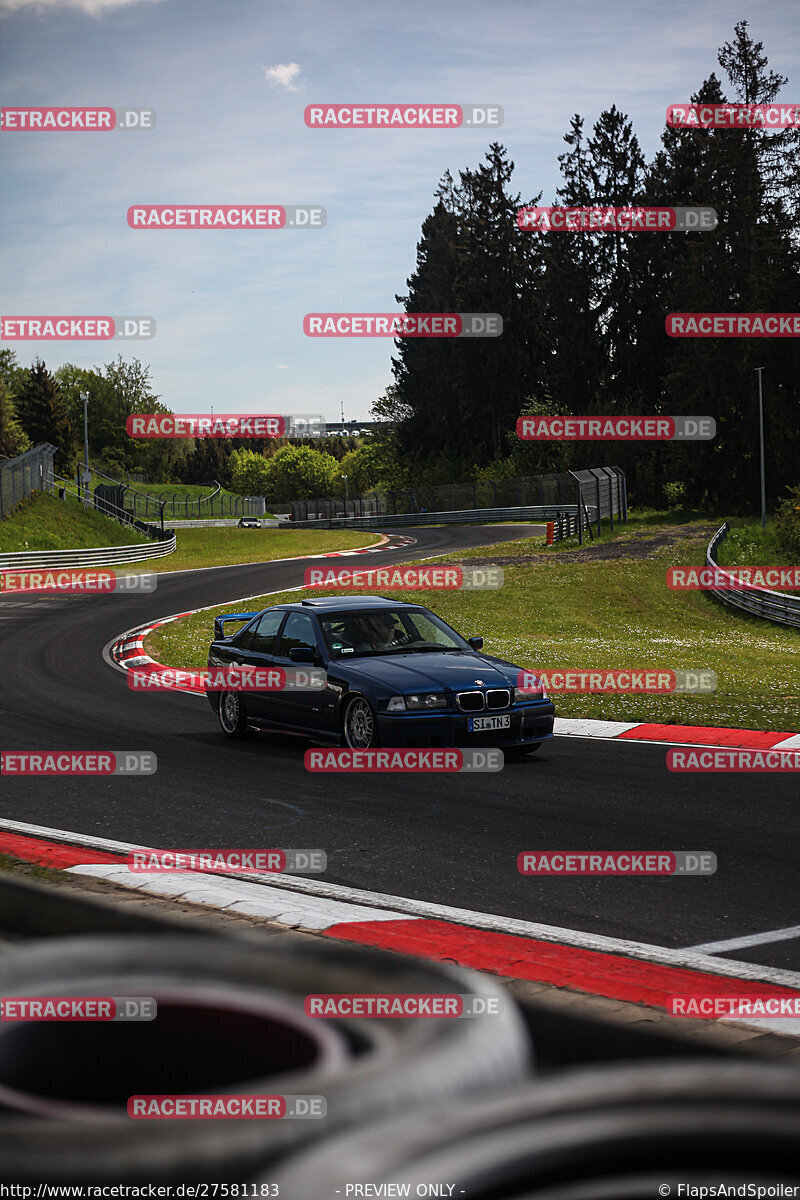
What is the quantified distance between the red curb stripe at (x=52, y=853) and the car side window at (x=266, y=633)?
16.8 ft

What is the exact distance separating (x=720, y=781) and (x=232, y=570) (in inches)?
1351

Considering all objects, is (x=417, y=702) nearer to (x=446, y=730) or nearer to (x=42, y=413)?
(x=446, y=730)

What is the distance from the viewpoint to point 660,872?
7.32m

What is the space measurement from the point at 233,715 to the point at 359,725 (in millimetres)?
2354

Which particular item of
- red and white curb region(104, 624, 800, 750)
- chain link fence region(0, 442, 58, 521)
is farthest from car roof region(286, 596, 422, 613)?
chain link fence region(0, 442, 58, 521)

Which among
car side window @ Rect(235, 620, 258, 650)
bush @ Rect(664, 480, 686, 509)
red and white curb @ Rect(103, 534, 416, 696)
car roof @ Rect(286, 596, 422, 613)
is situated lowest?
red and white curb @ Rect(103, 534, 416, 696)

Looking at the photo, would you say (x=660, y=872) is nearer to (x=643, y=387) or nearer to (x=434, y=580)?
(x=434, y=580)

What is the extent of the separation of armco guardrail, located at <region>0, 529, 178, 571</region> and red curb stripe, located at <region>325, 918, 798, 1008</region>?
40102mm

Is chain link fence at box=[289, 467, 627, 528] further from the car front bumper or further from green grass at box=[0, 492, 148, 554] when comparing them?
the car front bumper

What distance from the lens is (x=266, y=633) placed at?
13328 millimetres

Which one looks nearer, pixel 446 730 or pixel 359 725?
pixel 446 730

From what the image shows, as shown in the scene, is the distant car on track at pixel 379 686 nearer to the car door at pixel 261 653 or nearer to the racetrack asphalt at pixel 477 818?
the car door at pixel 261 653

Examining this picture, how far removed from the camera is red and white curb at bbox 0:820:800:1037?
501cm

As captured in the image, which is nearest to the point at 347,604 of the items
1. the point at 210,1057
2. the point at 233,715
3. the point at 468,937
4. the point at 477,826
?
the point at 233,715
